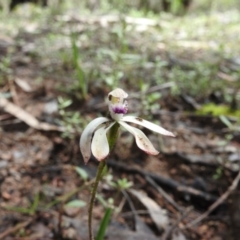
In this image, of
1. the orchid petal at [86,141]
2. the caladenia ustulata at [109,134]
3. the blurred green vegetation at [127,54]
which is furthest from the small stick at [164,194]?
the orchid petal at [86,141]

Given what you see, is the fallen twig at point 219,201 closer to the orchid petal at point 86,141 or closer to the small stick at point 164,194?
the small stick at point 164,194

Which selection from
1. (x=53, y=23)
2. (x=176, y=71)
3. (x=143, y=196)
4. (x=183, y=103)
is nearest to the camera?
(x=143, y=196)

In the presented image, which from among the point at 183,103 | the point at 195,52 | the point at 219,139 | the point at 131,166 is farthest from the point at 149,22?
the point at 131,166

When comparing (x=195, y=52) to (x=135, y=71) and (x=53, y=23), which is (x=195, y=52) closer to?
(x=135, y=71)

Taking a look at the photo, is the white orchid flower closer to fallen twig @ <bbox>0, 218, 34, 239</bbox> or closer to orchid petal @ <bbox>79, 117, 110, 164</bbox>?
orchid petal @ <bbox>79, 117, 110, 164</bbox>

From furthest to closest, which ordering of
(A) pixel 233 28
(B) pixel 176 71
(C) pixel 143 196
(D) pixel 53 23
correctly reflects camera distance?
1. (A) pixel 233 28
2. (D) pixel 53 23
3. (B) pixel 176 71
4. (C) pixel 143 196

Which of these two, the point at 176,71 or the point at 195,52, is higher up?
the point at 176,71

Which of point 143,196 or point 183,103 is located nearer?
point 143,196
